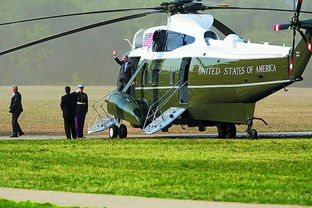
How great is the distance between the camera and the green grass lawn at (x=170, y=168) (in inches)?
730

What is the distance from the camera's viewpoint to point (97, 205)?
52.9ft

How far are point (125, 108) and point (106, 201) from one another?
1962 cm

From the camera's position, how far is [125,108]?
3628 centimetres

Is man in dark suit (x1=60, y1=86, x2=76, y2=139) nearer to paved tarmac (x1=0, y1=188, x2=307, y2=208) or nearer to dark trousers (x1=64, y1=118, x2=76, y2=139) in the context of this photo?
dark trousers (x1=64, y1=118, x2=76, y2=139)

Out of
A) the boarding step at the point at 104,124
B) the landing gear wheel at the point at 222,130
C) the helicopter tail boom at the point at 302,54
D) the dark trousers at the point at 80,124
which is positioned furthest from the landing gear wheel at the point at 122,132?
the helicopter tail boom at the point at 302,54

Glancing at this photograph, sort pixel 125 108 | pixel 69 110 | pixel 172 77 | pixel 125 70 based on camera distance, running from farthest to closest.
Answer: pixel 125 70
pixel 69 110
pixel 125 108
pixel 172 77

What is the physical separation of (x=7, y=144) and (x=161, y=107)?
596 centimetres

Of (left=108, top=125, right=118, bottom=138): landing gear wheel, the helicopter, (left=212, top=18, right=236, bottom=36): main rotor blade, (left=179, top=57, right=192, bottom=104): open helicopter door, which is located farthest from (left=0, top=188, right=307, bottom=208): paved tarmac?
(left=212, top=18, right=236, bottom=36): main rotor blade

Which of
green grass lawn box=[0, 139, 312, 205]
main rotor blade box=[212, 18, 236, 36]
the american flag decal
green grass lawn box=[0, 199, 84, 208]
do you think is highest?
main rotor blade box=[212, 18, 236, 36]

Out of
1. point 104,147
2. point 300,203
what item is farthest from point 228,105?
point 300,203

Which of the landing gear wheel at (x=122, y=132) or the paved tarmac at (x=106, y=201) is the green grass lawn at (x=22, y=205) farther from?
the landing gear wheel at (x=122, y=132)

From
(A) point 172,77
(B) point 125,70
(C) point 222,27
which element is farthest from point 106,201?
(B) point 125,70

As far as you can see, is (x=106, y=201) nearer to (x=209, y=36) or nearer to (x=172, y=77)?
(x=209, y=36)

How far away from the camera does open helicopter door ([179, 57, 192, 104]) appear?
115ft
